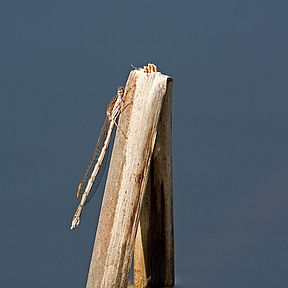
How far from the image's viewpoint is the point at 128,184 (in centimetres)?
337

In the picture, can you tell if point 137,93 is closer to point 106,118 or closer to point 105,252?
point 106,118

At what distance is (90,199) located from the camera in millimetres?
3668

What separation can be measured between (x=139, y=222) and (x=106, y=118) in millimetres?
336

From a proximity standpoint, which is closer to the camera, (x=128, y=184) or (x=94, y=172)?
(x=128, y=184)

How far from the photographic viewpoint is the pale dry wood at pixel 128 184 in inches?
133

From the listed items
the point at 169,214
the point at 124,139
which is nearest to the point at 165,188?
the point at 169,214

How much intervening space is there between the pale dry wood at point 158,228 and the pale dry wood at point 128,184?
193mm

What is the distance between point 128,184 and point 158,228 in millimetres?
350

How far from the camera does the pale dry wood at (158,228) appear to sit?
3.60m

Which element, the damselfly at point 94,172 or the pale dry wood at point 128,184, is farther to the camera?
the damselfly at point 94,172

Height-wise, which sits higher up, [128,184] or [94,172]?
[94,172]

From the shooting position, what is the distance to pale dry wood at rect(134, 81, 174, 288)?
3.60 meters

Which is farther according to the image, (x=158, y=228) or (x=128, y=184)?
(x=158, y=228)

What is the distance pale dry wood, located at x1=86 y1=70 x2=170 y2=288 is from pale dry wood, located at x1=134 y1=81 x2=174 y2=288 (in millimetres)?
193
